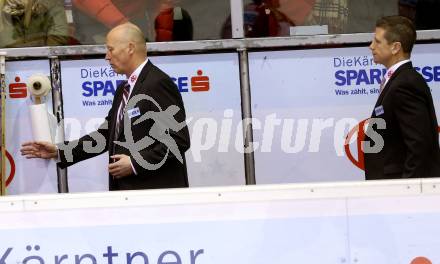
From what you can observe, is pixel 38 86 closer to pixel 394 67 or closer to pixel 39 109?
pixel 39 109

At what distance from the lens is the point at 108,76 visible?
24.7 ft

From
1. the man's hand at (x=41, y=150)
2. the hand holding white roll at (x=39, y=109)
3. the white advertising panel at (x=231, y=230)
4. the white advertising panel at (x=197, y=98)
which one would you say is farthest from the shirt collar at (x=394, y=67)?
the hand holding white roll at (x=39, y=109)

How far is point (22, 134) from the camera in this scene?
758 centimetres

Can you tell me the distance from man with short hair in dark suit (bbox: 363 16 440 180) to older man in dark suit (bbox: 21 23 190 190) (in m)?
1.11

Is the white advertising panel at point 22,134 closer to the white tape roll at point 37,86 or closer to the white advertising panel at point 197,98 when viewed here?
the white tape roll at point 37,86

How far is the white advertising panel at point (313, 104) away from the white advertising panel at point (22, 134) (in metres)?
1.54

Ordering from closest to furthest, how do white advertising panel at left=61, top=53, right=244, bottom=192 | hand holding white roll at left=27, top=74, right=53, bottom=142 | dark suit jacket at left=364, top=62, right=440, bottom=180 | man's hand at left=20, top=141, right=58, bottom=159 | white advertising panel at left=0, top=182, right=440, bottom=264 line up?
white advertising panel at left=0, top=182, right=440, bottom=264
dark suit jacket at left=364, top=62, right=440, bottom=180
man's hand at left=20, top=141, right=58, bottom=159
hand holding white roll at left=27, top=74, right=53, bottom=142
white advertising panel at left=61, top=53, right=244, bottom=192

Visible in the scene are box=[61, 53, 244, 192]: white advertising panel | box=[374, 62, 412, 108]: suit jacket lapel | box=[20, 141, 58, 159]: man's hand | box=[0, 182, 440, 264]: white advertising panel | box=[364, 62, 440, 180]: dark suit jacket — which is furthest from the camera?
box=[61, 53, 244, 192]: white advertising panel

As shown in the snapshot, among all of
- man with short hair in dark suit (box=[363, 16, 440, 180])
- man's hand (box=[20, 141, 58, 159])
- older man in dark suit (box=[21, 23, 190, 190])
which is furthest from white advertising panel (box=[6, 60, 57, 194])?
man with short hair in dark suit (box=[363, 16, 440, 180])

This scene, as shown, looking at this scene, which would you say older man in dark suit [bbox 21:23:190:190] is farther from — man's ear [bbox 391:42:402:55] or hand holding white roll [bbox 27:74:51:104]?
hand holding white roll [bbox 27:74:51:104]

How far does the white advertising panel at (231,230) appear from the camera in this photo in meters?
4.57

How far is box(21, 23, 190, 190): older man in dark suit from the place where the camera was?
5836mm

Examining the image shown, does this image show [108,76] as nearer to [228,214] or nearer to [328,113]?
[328,113]

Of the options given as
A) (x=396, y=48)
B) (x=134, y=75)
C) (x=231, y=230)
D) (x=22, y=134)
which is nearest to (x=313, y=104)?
(x=396, y=48)
